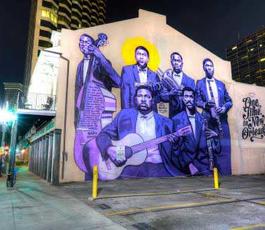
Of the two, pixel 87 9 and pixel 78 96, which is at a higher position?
pixel 87 9

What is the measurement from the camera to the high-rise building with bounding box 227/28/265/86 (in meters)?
155

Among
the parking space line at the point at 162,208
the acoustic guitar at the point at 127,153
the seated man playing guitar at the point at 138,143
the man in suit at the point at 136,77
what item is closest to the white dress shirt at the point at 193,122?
the seated man playing guitar at the point at 138,143

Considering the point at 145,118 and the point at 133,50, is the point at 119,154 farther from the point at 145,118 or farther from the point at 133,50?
the point at 133,50

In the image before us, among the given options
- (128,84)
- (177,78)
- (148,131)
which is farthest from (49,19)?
(148,131)

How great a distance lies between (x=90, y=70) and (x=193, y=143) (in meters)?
10.4

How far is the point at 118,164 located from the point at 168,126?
5282mm

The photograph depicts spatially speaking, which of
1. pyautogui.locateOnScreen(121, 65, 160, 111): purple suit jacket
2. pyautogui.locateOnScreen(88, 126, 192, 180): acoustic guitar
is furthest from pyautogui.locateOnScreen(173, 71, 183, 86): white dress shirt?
pyautogui.locateOnScreen(88, 126, 192, 180): acoustic guitar

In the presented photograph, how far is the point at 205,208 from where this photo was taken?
966cm

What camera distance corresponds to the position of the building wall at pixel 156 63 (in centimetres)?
1838

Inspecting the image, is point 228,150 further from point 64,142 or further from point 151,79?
point 64,142

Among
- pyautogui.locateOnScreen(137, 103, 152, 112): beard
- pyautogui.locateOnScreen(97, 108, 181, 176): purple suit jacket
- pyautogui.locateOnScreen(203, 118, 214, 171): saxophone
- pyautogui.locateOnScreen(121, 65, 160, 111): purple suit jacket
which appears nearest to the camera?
pyautogui.locateOnScreen(97, 108, 181, 176): purple suit jacket

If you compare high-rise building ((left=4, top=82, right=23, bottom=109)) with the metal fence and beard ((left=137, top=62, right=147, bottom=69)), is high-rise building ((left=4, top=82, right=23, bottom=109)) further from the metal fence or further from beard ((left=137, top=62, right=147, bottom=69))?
beard ((left=137, top=62, right=147, bottom=69))

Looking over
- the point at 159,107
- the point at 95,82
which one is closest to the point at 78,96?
the point at 95,82

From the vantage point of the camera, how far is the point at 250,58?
166625 millimetres
